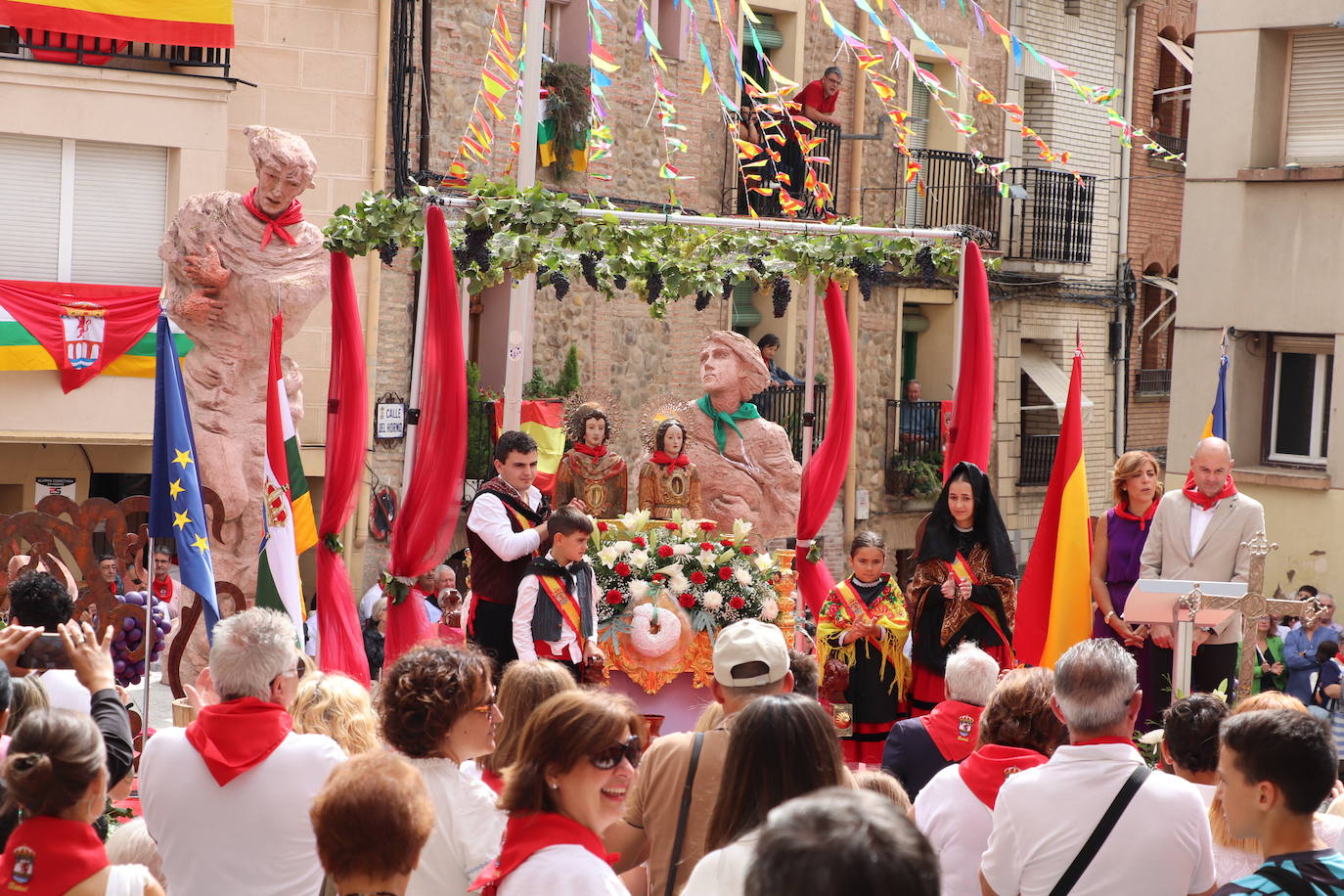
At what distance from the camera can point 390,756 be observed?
352cm

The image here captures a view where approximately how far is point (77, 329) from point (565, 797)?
11.8 meters

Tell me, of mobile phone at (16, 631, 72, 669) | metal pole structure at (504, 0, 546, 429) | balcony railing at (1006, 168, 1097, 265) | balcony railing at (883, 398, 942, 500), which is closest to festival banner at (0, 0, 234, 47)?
metal pole structure at (504, 0, 546, 429)

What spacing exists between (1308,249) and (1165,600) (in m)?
8.40

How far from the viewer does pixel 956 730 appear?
5.59m

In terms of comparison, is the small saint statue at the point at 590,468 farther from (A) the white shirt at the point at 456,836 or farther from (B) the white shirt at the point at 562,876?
(B) the white shirt at the point at 562,876

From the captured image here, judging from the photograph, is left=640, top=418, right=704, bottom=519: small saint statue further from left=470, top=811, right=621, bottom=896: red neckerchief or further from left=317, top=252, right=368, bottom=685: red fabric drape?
left=470, top=811, right=621, bottom=896: red neckerchief

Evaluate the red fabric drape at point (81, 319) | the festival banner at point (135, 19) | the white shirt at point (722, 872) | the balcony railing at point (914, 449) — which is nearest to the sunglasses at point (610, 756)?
the white shirt at point (722, 872)

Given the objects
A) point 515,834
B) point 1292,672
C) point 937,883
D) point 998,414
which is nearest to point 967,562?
point 1292,672

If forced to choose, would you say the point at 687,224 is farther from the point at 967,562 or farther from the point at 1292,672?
the point at 1292,672

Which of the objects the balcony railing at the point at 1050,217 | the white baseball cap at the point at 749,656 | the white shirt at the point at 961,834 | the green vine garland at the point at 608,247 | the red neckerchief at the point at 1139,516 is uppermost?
the balcony railing at the point at 1050,217

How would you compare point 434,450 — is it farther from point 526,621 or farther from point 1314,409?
point 1314,409

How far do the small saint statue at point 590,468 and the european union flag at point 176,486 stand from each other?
2800mm

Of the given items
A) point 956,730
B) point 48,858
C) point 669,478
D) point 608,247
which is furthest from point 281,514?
point 48,858

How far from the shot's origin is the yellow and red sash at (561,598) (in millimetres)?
7797
